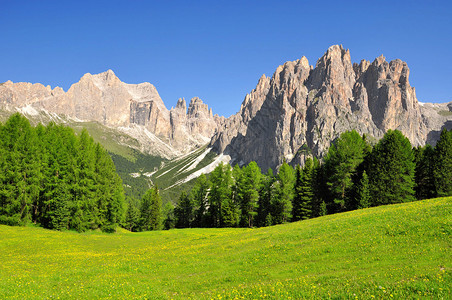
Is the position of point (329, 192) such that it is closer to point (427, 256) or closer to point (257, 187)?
point (257, 187)

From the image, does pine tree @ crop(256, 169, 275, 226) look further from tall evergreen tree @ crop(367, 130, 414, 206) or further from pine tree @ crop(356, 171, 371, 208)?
tall evergreen tree @ crop(367, 130, 414, 206)

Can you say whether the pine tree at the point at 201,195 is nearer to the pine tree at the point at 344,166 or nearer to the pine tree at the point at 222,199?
the pine tree at the point at 222,199

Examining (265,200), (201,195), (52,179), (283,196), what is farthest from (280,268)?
(201,195)

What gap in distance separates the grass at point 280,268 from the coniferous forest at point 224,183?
18602mm

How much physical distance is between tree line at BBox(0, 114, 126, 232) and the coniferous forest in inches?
5.9

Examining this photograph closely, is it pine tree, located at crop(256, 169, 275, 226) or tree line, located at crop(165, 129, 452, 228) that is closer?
tree line, located at crop(165, 129, 452, 228)

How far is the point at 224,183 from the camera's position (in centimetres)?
7400

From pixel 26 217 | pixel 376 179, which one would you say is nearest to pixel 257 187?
pixel 376 179

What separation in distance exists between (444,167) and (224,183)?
1893 inches

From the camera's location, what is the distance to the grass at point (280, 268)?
1253 cm

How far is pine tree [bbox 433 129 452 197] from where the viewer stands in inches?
2245

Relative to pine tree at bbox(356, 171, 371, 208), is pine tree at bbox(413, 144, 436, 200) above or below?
above

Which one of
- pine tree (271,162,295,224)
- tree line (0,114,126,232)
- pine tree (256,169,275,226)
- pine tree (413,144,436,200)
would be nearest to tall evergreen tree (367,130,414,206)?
pine tree (413,144,436,200)

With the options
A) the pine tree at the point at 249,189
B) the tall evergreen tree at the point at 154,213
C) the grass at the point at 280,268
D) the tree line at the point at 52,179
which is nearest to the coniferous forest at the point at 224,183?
the tree line at the point at 52,179
